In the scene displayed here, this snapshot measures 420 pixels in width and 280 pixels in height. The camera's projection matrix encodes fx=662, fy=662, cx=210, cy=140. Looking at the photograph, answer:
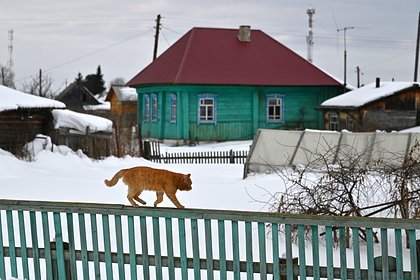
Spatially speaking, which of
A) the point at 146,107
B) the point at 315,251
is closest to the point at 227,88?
the point at 146,107

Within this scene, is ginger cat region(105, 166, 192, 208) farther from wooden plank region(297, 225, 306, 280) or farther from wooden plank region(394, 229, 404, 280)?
wooden plank region(394, 229, 404, 280)

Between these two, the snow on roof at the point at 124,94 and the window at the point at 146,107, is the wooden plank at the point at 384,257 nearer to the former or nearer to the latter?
the window at the point at 146,107

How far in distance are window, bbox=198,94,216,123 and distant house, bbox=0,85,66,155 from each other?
12.5 m

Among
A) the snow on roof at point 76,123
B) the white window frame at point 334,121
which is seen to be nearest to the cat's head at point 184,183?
the snow on roof at point 76,123

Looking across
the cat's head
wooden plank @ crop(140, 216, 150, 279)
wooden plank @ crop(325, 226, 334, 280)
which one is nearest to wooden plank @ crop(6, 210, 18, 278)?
wooden plank @ crop(140, 216, 150, 279)

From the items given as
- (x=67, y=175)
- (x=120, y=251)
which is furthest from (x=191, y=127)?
(x=120, y=251)

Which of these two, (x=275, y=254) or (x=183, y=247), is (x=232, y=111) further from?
(x=275, y=254)

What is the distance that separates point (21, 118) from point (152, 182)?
14385mm

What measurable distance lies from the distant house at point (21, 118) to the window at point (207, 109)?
41.0ft

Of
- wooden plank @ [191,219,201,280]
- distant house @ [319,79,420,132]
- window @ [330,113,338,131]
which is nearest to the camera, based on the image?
wooden plank @ [191,219,201,280]

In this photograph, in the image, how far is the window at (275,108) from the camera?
1374 inches

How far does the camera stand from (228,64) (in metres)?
34.4

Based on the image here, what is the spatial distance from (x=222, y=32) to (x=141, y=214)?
3161 cm

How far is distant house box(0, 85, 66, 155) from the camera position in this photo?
65.3 feet
